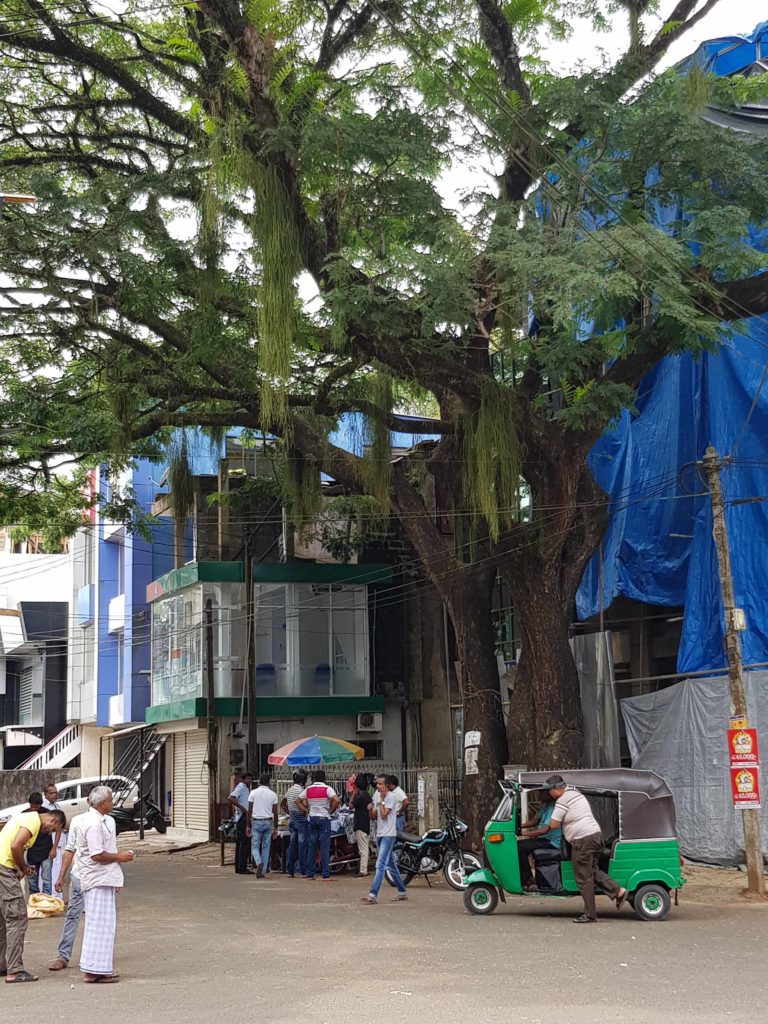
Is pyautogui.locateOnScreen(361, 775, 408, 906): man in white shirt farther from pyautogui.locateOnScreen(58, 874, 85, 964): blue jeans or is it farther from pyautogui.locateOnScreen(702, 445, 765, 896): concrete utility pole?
pyautogui.locateOnScreen(58, 874, 85, 964): blue jeans

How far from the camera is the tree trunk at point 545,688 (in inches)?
749

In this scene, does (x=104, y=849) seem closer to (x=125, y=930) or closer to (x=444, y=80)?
(x=125, y=930)

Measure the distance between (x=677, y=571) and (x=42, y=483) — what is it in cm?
1070

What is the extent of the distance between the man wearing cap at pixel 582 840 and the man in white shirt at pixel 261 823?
738cm

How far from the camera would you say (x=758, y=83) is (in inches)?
659

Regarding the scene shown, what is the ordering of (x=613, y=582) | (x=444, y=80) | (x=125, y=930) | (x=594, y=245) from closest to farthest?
1. (x=125, y=930)
2. (x=594, y=245)
3. (x=444, y=80)
4. (x=613, y=582)

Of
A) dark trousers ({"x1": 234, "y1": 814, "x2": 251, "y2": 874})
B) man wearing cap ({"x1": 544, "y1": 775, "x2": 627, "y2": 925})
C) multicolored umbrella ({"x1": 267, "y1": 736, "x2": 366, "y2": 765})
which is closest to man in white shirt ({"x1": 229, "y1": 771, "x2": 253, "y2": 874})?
dark trousers ({"x1": 234, "y1": 814, "x2": 251, "y2": 874})

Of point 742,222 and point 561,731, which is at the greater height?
point 742,222

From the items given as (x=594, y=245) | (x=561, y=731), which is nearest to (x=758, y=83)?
(x=594, y=245)

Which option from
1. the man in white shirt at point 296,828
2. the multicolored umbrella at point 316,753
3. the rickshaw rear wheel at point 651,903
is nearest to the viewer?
the rickshaw rear wheel at point 651,903

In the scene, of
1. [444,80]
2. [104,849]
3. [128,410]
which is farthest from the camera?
[128,410]

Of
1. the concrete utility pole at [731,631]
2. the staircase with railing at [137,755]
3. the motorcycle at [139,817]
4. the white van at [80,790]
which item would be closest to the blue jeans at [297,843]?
the concrete utility pole at [731,631]

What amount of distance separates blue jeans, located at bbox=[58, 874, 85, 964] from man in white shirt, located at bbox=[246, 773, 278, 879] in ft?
27.8

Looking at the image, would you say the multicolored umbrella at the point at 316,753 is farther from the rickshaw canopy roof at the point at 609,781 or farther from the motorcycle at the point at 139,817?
the motorcycle at the point at 139,817
